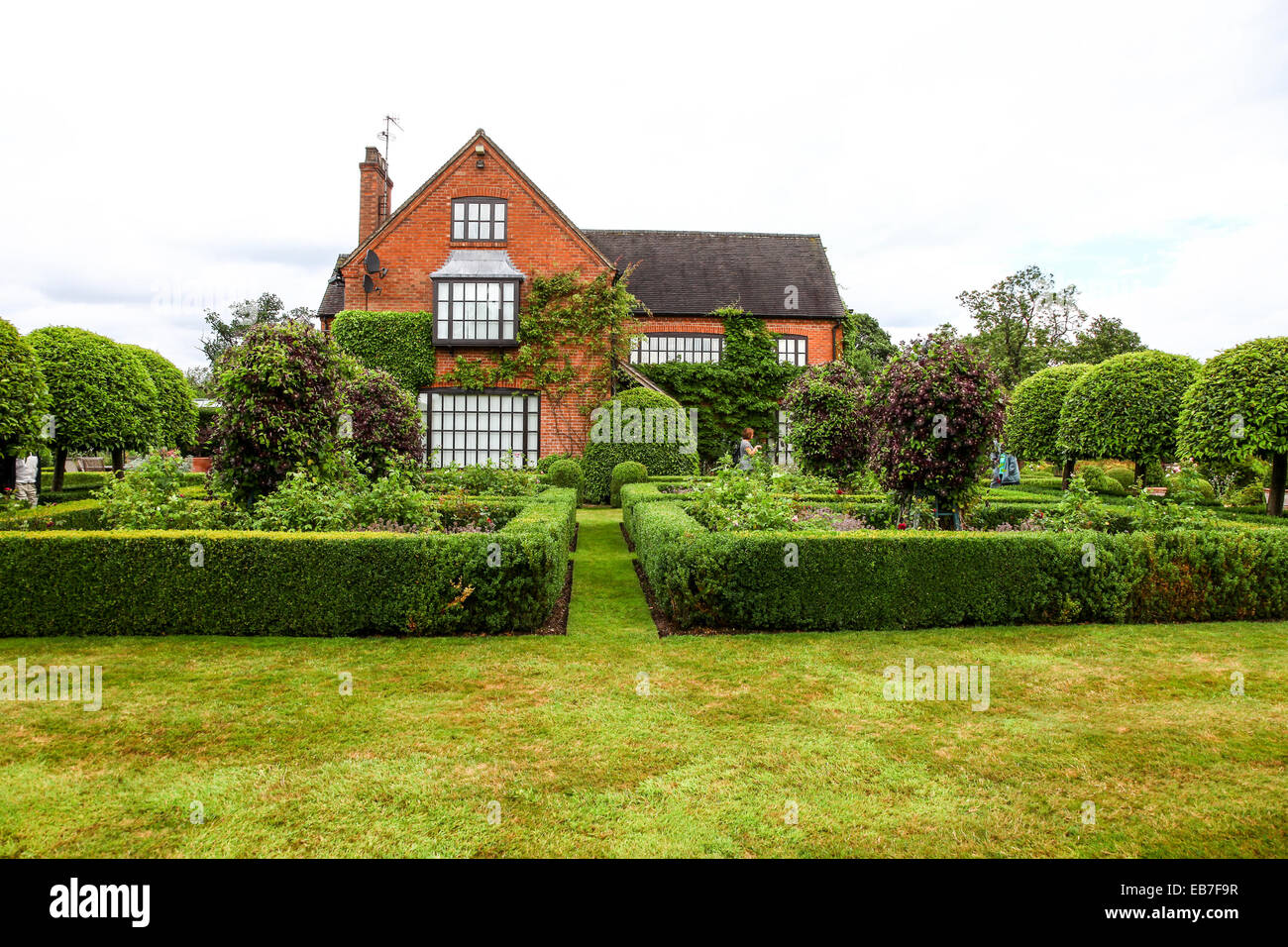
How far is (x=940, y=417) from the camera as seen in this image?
10.1 metres

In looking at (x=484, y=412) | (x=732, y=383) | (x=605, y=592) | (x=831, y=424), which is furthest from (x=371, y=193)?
(x=605, y=592)

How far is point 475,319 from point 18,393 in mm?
11231

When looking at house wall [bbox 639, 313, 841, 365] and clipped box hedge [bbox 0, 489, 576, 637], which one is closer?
clipped box hedge [bbox 0, 489, 576, 637]

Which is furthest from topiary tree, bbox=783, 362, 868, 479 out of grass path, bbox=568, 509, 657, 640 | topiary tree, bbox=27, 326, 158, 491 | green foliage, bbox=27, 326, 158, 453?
green foliage, bbox=27, 326, 158, 453

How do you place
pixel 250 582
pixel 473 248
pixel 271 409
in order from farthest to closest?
1. pixel 473 248
2. pixel 271 409
3. pixel 250 582

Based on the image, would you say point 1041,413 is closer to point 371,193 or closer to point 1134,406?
point 1134,406

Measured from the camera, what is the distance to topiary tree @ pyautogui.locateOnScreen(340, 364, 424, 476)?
13.6 m

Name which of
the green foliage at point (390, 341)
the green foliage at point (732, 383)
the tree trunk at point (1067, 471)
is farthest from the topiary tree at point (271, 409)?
the tree trunk at point (1067, 471)

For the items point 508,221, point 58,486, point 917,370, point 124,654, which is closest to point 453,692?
point 124,654

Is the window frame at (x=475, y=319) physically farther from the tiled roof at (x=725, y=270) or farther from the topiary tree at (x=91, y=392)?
the topiary tree at (x=91, y=392)

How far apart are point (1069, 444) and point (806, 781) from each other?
24025 mm

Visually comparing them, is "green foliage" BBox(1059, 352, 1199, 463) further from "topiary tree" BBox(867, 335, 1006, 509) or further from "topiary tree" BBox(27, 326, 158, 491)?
"topiary tree" BBox(27, 326, 158, 491)

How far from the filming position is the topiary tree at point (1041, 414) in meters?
27.4

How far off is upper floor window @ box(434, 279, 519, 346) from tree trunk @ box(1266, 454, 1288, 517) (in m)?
19.1
